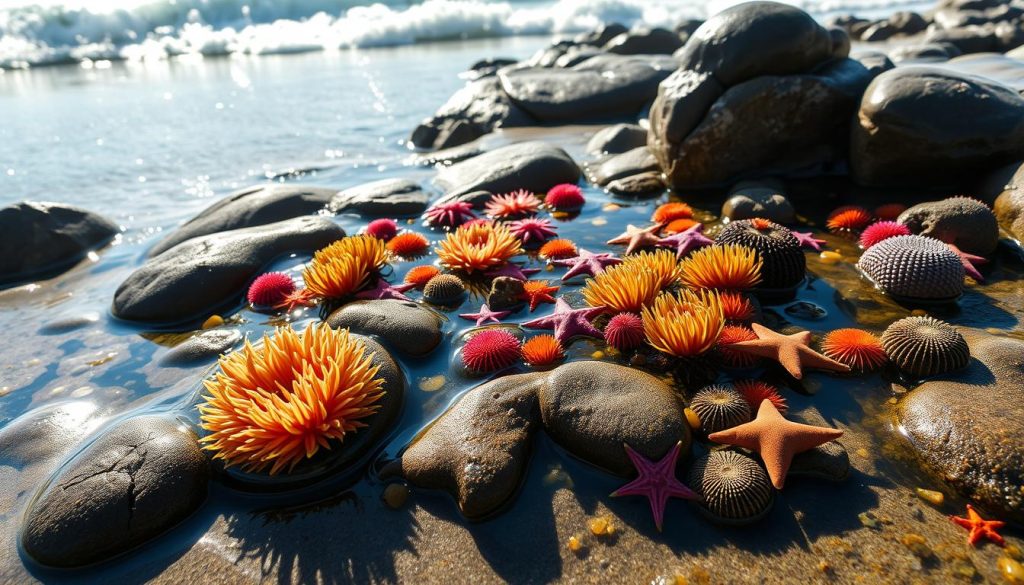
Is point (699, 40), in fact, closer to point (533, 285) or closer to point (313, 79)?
point (533, 285)

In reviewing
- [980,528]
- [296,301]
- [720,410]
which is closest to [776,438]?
[720,410]

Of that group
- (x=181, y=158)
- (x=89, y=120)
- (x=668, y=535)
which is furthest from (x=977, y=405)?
(x=89, y=120)

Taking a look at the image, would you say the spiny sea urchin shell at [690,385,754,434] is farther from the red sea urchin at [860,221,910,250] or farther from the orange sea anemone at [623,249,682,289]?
the red sea urchin at [860,221,910,250]

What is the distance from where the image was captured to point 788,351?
3316mm

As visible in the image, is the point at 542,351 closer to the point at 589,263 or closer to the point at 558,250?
the point at 589,263

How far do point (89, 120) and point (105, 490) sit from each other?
13000mm

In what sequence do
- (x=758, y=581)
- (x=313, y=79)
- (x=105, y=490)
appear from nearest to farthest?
(x=758, y=581) → (x=105, y=490) → (x=313, y=79)

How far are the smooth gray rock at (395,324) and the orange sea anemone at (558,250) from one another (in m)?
1.40

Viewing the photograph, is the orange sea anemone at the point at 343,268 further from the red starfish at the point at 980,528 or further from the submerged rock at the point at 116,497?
the red starfish at the point at 980,528

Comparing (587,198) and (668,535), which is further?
(587,198)

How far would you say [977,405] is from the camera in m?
2.94

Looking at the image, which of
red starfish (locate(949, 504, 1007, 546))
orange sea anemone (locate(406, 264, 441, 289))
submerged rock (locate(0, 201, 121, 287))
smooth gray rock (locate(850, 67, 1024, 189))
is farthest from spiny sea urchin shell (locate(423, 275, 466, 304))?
smooth gray rock (locate(850, 67, 1024, 189))

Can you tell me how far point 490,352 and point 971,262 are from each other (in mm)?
3817

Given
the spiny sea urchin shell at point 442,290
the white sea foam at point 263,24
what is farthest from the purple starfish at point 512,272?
the white sea foam at point 263,24
